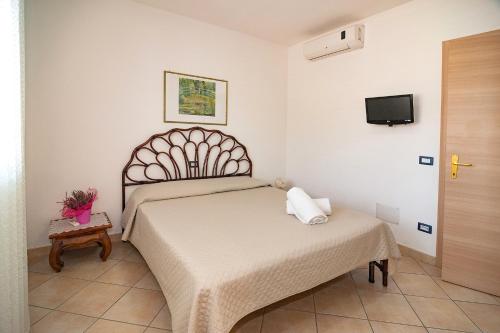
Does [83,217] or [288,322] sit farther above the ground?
[83,217]

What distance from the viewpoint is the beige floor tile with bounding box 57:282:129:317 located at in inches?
70.7

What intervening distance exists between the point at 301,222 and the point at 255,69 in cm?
255

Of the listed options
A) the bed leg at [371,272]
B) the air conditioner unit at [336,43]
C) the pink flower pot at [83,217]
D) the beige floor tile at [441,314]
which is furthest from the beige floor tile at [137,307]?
the air conditioner unit at [336,43]

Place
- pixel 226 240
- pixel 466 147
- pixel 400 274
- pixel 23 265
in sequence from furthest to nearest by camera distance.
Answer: pixel 400 274 → pixel 466 147 → pixel 226 240 → pixel 23 265

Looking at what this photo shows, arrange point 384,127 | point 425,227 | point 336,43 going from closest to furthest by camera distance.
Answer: point 425,227 < point 384,127 < point 336,43

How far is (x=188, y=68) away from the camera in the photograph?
10.4ft

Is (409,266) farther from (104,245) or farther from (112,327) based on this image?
(104,245)

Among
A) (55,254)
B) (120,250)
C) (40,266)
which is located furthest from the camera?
(120,250)

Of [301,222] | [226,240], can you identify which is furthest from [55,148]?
[301,222]

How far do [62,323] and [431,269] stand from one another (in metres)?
2.97

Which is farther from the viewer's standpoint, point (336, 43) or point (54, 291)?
point (336, 43)

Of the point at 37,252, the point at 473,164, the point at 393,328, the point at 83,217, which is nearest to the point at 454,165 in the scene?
the point at 473,164

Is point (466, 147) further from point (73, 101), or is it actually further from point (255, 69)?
point (73, 101)

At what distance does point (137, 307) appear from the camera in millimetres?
1847
